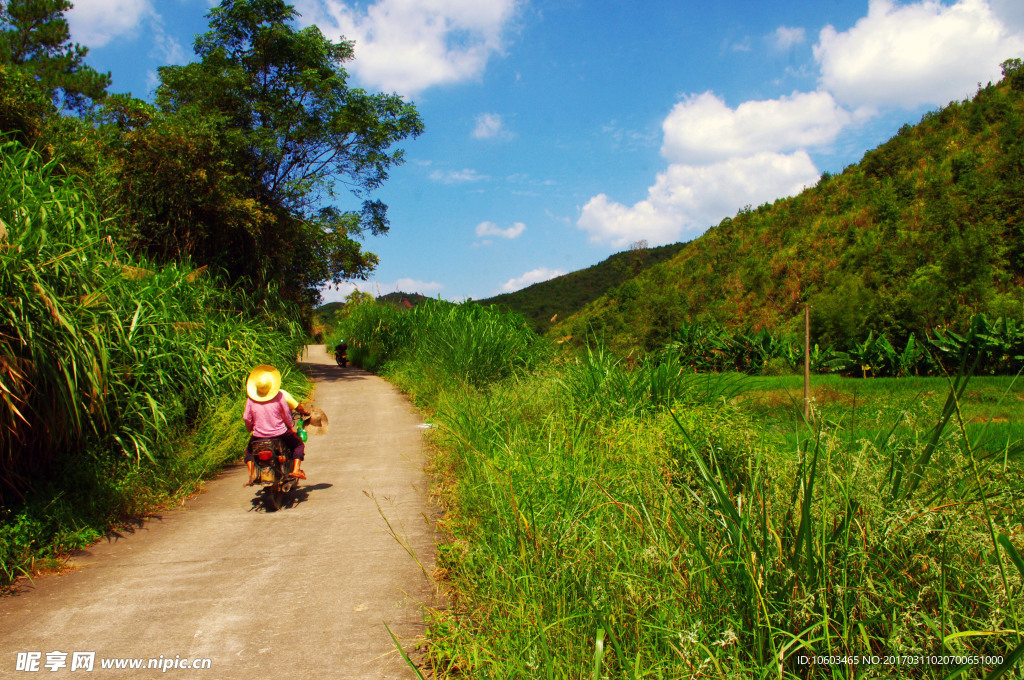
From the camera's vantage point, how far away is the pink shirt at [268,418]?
19.6 feet

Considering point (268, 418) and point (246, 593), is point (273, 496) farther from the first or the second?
point (246, 593)

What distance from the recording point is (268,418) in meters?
6.02

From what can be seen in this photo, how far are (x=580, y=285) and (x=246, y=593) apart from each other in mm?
63240

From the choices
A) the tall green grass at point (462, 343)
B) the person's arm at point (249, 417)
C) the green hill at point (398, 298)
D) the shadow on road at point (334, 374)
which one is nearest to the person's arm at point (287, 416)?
the person's arm at point (249, 417)

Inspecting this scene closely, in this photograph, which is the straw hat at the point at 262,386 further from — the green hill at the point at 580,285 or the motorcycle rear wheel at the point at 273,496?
the green hill at the point at 580,285

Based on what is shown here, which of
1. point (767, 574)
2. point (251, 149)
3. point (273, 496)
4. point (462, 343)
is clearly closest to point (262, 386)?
point (273, 496)

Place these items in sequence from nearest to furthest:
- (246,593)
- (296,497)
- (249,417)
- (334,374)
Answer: (246,593)
(249,417)
(296,497)
(334,374)

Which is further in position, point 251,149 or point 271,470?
point 251,149

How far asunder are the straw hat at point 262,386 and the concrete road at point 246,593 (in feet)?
3.66

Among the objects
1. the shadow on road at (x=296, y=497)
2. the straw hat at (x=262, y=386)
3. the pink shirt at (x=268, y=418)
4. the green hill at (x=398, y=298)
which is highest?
the green hill at (x=398, y=298)

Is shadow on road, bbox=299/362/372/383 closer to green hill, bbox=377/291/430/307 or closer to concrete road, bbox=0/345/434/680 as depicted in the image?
green hill, bbox=377/291/430/307

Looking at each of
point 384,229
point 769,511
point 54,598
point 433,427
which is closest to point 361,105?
point 384,229

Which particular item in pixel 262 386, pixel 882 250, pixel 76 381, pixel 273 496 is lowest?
pixel 273 496

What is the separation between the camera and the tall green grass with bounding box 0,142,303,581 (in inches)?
170
